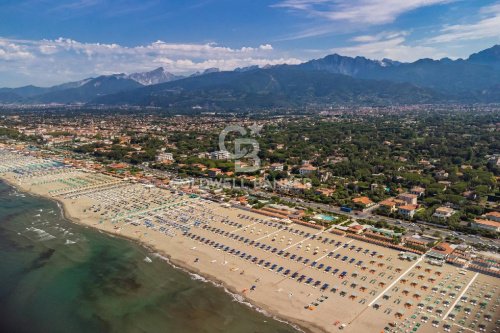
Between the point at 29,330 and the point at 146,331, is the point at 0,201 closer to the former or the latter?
the point at 29,330

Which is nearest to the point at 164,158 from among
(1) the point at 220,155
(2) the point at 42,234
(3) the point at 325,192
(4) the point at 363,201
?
(1) the point at 220,155

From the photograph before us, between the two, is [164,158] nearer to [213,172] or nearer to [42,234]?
[213,172]

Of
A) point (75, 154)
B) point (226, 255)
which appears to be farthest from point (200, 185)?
point (75, 154)

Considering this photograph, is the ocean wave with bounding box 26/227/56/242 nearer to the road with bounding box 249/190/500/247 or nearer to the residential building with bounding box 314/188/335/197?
the road with bounding box 249/190/500/247

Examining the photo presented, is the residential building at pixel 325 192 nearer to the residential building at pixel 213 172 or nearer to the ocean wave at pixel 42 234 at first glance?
the residential building at pixel 213 172

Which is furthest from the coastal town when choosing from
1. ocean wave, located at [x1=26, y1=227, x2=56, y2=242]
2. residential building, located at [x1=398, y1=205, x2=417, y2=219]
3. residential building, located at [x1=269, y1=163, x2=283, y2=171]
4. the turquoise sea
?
ocean wave, located at [x1=26, y1=227, x2=56, y2=242]

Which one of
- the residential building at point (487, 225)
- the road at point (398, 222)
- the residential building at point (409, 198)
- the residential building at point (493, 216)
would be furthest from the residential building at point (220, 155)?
the residential building at point (487, 225)

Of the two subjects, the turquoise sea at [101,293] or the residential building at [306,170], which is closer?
the turquoise sea at [101,293]
